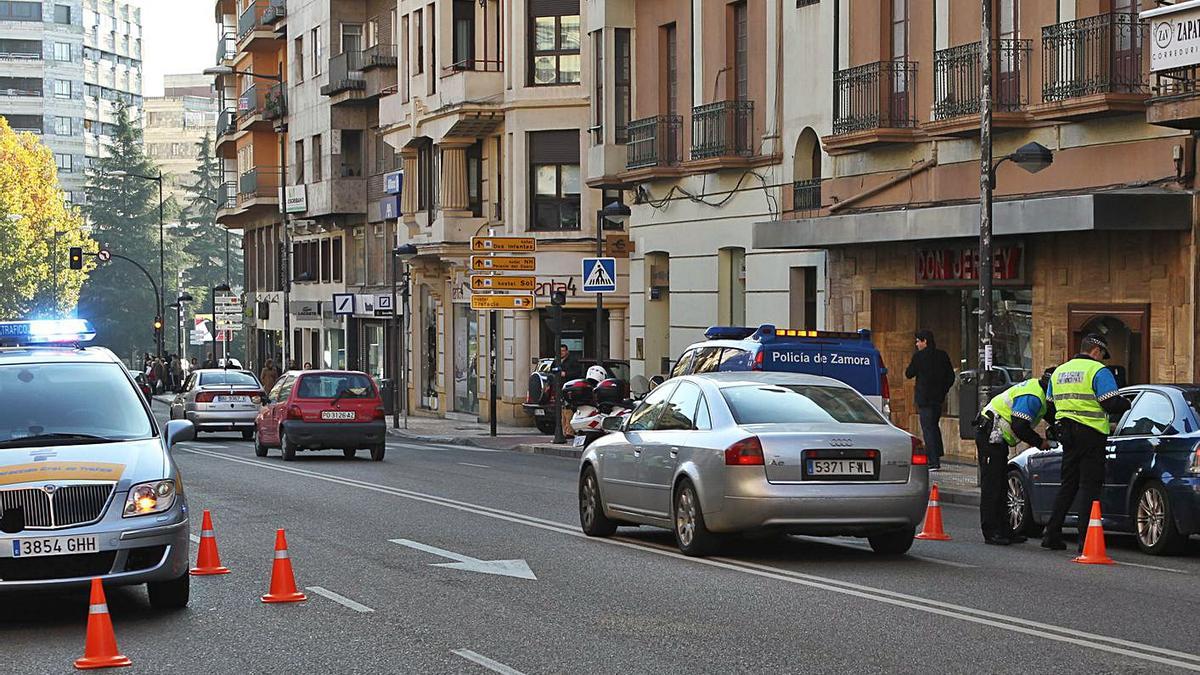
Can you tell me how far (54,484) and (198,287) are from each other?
5326 inches

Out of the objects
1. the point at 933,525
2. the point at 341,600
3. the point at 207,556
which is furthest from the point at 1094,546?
the point at 207,556

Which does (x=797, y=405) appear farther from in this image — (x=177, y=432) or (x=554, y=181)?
(x=554, y=181)

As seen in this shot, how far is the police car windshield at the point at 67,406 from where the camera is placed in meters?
13.1

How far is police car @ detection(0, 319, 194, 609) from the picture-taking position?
1194 cm

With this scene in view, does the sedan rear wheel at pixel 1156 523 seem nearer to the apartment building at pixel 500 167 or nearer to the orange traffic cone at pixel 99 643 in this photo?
the orange traffic cone at pixel 99 643

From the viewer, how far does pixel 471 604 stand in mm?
12930

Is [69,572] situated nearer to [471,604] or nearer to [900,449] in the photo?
[471,604]

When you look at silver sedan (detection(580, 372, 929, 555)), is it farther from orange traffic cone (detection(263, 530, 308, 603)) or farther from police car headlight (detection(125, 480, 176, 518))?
police car headlight (detection(125, 480, 176, 518))

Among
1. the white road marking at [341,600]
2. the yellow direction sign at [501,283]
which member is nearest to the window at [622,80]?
the yellow direction sign at [501,283]

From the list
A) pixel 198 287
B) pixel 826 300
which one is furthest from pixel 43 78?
pixel 826 300

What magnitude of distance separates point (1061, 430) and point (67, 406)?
26.6ft

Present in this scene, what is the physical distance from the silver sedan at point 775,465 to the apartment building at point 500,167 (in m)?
28.5

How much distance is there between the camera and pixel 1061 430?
16.9 metres

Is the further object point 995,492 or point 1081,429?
point 995,492
